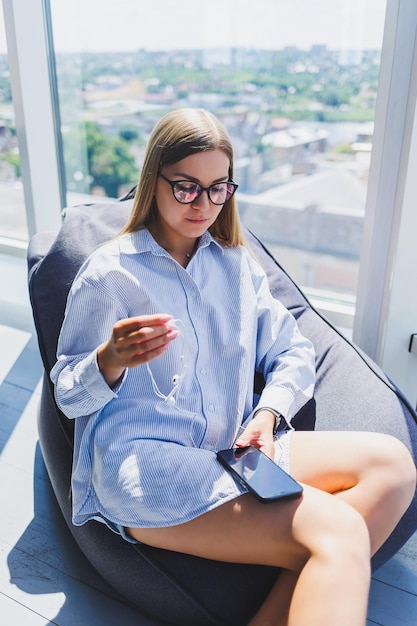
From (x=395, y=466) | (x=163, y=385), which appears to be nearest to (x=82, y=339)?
(x=163, y=385)

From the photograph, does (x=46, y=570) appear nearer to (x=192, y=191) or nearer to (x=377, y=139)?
(x=192, y=191)

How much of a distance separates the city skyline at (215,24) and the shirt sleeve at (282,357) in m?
1.15

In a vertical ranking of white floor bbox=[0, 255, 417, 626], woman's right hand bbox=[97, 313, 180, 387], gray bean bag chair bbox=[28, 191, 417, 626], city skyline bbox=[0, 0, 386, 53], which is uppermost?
city skyline bbox=[0, 0, 386, 53]

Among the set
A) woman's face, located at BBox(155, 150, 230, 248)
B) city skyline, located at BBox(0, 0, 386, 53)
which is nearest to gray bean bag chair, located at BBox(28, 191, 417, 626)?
woman's face, located at BBox(155, 150, 230, 248)

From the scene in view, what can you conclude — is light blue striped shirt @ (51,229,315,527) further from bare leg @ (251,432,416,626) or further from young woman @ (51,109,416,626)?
bare leg @ (251,432,416,626)

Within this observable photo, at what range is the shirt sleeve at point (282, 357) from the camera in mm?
1503

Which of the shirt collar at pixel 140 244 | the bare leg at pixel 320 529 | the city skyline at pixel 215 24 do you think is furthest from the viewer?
the city skyline at pixel 215 24

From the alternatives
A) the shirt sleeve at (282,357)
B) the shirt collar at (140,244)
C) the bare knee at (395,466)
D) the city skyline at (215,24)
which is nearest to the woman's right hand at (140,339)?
the shirt collar at (140,244)

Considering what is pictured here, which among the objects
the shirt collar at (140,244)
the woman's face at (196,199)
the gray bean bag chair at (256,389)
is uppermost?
the woman's face at (196,199)

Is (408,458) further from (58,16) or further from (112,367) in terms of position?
(58,16)

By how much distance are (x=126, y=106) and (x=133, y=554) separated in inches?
89.3

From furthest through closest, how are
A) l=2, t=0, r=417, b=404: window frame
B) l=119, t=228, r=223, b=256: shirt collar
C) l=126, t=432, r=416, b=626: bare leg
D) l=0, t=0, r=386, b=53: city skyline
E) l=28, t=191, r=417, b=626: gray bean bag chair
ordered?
l=0, t=0, r=386, b=53: city skyline < l=2, t=0, r=417, b=404: window frame < l=119, t=228, r=223, b=256: shirt collar < l=28, t=191, r=417, b=626: gray bean bag chair < l=126, t=432, r=416, b=626: bare leg

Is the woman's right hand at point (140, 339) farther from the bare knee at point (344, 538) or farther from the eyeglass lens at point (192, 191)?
the bare knee at point (344, 538)

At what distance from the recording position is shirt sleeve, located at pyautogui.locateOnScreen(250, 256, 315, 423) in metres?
1.50
